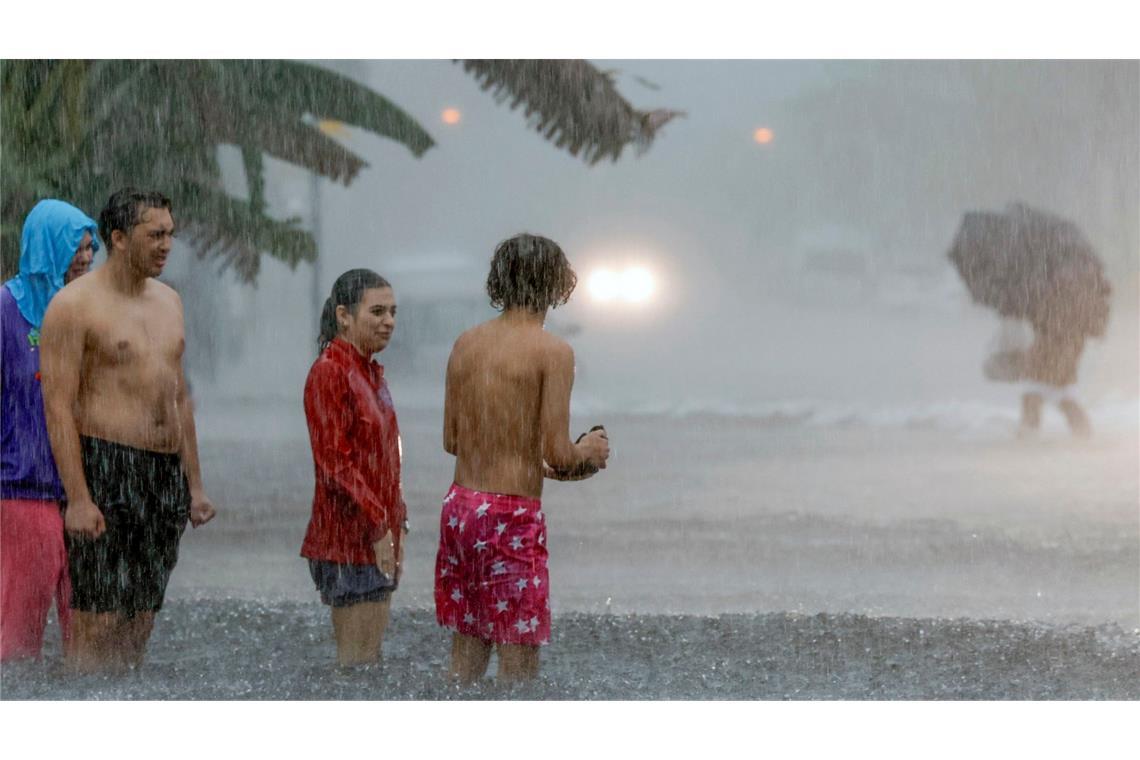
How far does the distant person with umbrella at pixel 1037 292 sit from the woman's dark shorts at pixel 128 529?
391 centimetres

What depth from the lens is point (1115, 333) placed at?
7.00 meters

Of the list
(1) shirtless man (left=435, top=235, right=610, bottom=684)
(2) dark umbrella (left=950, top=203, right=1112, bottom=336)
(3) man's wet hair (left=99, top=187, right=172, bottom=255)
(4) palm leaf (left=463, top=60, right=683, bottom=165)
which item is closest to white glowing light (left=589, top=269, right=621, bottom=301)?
(4) palm leaf (left=463, top=60, right=683, bottom=165)

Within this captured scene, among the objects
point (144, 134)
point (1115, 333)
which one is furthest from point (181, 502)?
point (1115, 333)

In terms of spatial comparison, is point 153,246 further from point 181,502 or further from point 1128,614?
point 1128,614

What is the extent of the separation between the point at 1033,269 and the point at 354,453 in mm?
3810

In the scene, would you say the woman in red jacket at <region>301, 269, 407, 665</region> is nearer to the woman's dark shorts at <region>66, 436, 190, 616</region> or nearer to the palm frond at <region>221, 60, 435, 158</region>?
the woman's dark shorts at <region>66, 436, 190, 616</region>

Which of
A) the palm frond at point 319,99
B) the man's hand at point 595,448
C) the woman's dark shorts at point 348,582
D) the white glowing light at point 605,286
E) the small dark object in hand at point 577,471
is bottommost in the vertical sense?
the woman's dark shorts at point 348,582

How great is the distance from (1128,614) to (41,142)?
5.35 metres

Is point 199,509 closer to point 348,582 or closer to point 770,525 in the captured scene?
point 348,582

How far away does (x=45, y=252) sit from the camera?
4.93 meters

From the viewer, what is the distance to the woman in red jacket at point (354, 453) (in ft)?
15.4

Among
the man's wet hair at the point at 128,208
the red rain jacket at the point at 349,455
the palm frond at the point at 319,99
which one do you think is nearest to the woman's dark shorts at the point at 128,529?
the red rain jacket at the point at 349,455

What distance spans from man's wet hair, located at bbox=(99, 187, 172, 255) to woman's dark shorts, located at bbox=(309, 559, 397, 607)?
120 cm

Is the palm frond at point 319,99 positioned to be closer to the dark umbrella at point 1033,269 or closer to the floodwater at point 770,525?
the floodwater at point 770,525
